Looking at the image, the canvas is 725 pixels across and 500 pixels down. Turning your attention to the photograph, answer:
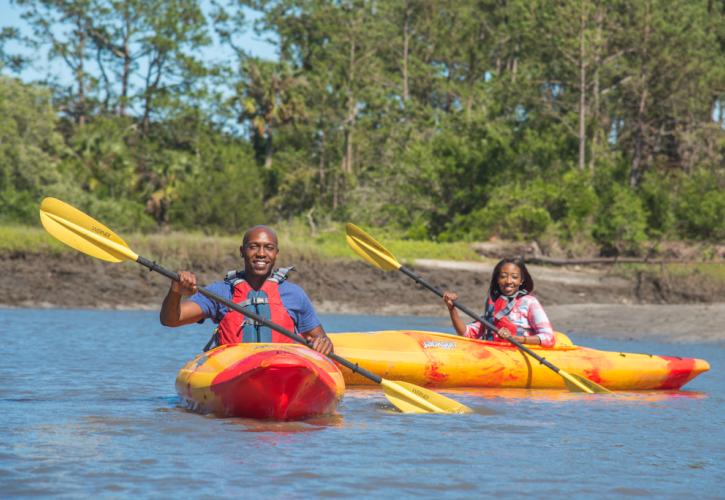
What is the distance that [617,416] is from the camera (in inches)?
283

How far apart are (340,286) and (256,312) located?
14697mm

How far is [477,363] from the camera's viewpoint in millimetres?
8469

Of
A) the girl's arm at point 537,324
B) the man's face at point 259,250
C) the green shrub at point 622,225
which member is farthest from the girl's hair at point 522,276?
the green shrub at point 622,225

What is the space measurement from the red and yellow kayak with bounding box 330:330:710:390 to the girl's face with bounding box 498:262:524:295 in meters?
0.52

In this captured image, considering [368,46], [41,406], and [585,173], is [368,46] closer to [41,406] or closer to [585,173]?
[585,173]

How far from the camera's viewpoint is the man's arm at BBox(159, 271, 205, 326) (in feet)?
18.7

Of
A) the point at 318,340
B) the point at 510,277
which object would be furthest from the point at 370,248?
the point at 318,340

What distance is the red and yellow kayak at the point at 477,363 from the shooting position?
8.30 metres

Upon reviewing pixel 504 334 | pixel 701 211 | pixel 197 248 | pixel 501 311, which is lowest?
pixel 504 334

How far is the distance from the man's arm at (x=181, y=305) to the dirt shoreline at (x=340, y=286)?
13370 mm

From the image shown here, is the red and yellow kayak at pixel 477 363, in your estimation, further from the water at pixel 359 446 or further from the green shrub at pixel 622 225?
the green shrub at pixel 622 225

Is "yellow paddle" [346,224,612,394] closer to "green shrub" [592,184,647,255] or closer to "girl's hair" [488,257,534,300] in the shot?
"girl's hair" [488,257,534,300]

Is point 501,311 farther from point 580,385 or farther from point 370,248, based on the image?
point 370,248

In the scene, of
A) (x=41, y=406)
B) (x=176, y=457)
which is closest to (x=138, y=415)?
(x=41, y=406)
